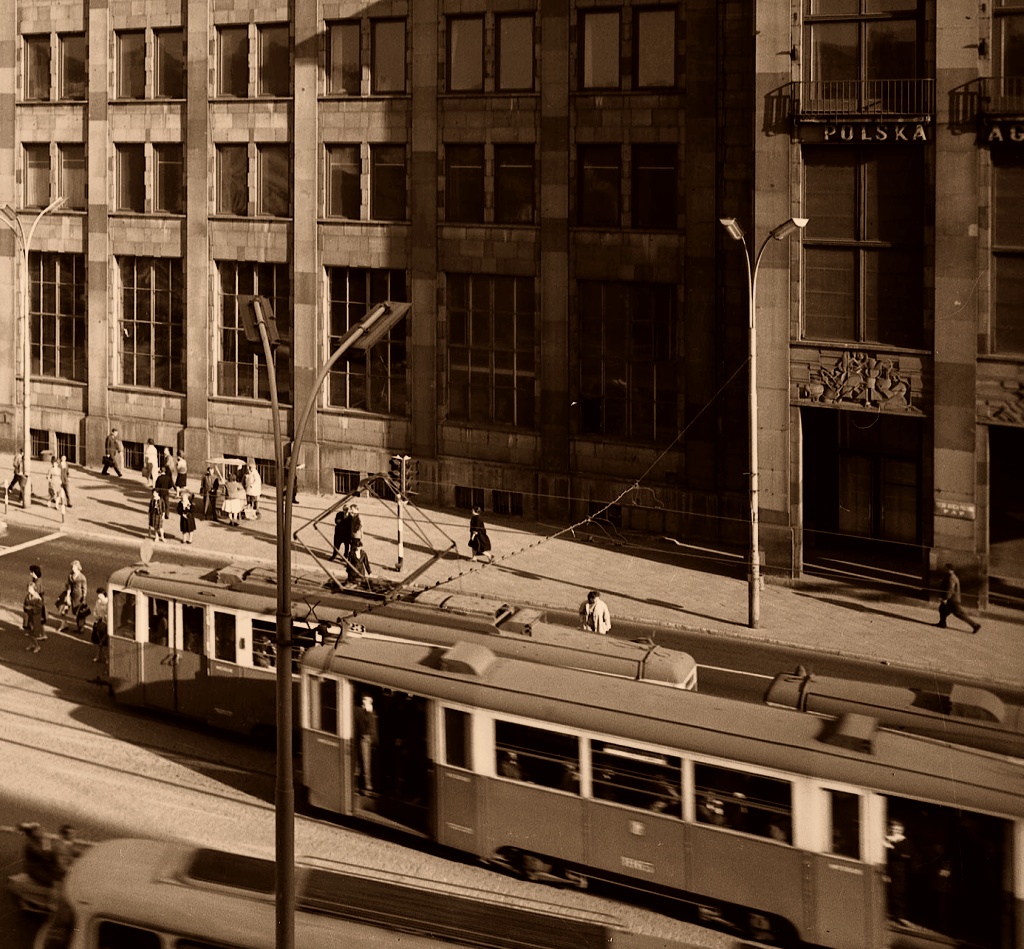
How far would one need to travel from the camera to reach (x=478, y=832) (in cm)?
2298

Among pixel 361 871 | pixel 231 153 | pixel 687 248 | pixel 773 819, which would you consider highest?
pixel 231 153


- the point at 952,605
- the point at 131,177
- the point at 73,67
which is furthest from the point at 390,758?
the point at 73,67

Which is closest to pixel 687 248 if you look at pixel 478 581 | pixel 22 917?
pixel 478 581

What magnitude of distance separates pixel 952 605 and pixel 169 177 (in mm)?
31031

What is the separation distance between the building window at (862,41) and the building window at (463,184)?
1189 centimetres

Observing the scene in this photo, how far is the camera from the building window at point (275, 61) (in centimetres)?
5191

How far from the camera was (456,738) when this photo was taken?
909 inches

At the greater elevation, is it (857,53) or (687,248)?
(857,53)

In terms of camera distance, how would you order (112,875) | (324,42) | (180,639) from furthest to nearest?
(324,42) < (180,639) < (112,875)

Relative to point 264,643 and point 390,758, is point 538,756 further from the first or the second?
point 264,643

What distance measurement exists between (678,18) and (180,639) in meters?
24.6

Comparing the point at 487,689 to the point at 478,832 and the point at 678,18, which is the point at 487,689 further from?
the point at 678,18

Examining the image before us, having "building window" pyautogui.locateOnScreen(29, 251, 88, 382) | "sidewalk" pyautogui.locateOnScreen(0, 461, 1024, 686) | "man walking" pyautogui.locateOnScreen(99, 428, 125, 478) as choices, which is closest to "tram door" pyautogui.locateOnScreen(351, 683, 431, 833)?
"sidewalk" pyautogui.locateOnScreen(0, 461, 1024, 686)

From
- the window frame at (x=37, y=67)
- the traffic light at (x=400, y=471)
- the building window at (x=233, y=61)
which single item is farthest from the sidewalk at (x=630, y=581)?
the window frame at (x=37, y=67)
